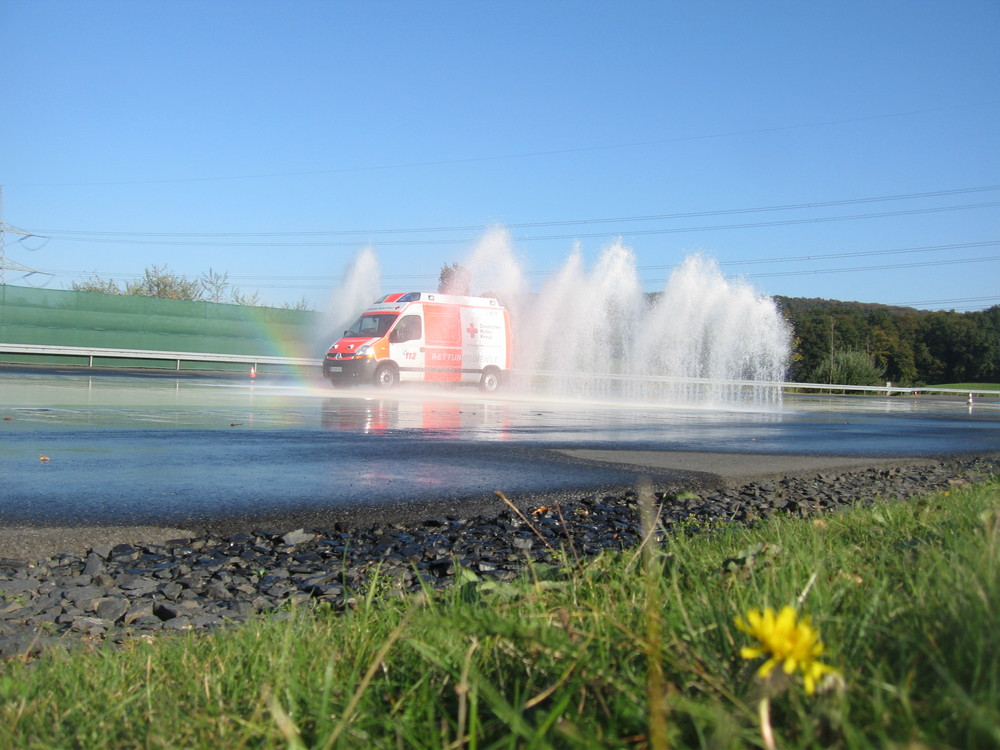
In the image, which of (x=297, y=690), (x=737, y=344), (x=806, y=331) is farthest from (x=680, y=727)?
(x=806, y=331)

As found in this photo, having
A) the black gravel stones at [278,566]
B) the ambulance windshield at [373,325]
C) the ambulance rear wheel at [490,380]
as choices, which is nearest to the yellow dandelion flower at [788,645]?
the black gravel stones at [278,566]

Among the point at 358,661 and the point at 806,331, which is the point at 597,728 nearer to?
the point at 358,661

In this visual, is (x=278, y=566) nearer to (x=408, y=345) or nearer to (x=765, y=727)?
(x=765, y=727)

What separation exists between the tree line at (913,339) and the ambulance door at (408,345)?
2090 inches

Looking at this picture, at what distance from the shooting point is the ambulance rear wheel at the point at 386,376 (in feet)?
77.6

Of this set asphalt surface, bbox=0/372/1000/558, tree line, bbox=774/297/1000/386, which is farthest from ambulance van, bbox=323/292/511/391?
tree line, bbox=774/297/1000/386

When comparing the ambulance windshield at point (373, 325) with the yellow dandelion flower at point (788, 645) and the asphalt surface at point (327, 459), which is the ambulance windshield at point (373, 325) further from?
the yellow dandelion flower at point (788, 645)

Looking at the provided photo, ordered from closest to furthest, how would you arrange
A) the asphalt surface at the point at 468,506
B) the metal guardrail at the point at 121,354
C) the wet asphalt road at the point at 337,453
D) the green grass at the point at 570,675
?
the green grass at the point at 570,675, the asphalt surface at the point at 468,506, the wet asphalt road at the point at 337,453, the metal guardrail at the point at 121,354

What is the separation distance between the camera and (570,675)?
162cm

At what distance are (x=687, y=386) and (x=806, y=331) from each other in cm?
4473

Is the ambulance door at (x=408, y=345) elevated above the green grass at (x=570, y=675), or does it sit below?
above

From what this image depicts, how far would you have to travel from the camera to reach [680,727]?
54.0 inches

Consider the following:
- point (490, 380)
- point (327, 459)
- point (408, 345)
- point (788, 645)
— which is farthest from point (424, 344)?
point (788, 645)

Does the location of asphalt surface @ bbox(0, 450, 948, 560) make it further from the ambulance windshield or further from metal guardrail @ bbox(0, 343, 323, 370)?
metal guardrail @ bbox(0, 343, 323, 370)
